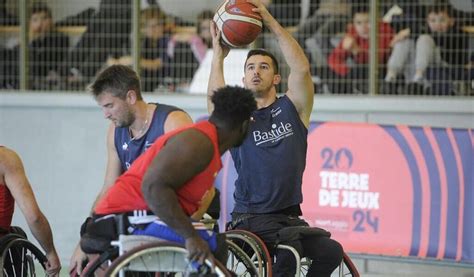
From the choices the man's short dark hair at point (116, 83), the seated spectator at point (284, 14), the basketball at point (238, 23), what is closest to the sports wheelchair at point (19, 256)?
the man's short dark hair at point (116, 83)

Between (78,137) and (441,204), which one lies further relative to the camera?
(78,137)

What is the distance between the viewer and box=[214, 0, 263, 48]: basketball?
Result: 7105 mm

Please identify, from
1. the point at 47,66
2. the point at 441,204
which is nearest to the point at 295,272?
the point at 441,204

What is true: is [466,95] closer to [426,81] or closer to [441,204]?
[426,81]

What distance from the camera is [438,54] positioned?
417 inches

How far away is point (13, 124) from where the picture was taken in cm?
1152

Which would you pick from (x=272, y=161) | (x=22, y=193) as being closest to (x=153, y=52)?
(x=272, y=161)

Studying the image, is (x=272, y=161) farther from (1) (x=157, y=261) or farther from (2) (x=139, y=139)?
(1) (x=157, y=261)

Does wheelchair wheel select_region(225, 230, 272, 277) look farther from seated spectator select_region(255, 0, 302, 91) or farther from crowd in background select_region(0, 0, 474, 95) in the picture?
seated spectator select_region(255, 0, 302, 91)

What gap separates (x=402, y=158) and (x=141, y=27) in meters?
3.30

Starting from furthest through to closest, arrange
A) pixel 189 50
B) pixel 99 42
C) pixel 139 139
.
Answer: pixel 99 42, pixel 189 50, pixel 139 139

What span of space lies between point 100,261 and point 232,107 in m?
1.06

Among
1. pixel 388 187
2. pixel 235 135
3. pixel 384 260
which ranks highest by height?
pixel 235 135

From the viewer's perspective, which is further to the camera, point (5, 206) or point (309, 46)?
point (309, 46)
